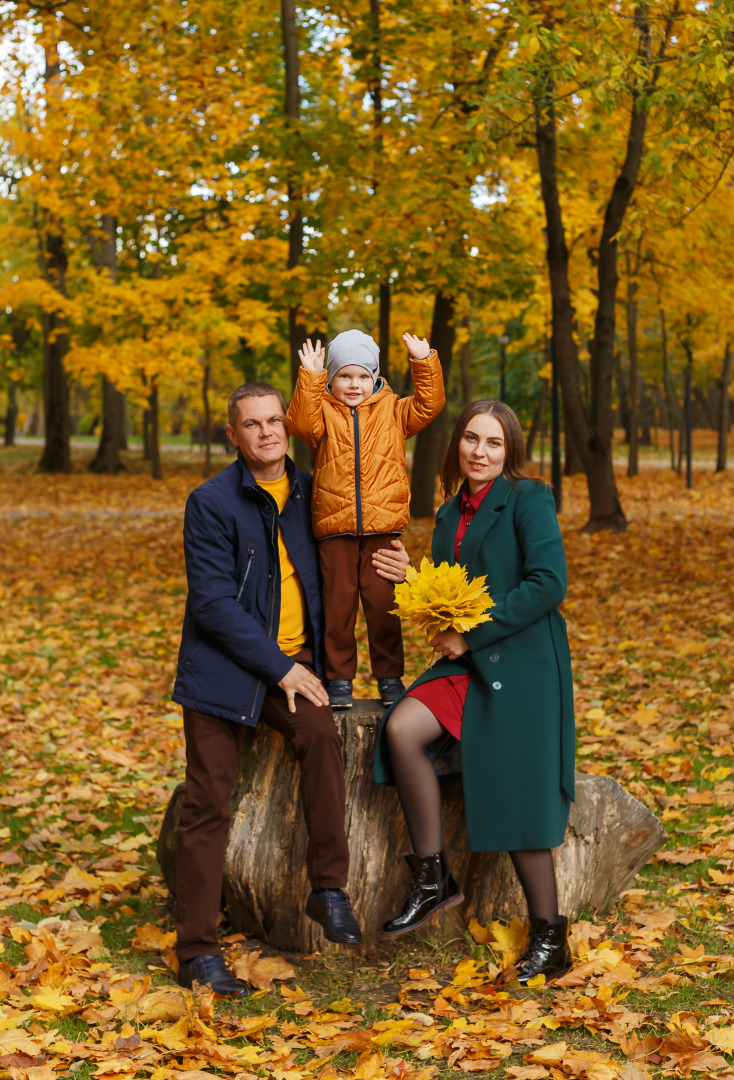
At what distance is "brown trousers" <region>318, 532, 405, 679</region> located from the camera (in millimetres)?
4180

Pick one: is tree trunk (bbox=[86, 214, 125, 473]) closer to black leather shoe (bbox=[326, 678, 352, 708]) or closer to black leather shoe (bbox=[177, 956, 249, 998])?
black leather shoe (bbox=[326, 678, 352, 708])

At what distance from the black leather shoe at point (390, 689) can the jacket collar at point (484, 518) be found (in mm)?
664

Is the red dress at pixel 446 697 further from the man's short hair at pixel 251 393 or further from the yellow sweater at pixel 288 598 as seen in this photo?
the man's short hair at pixel 251 393

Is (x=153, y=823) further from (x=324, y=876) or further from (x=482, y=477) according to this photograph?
(x=482, y=477)

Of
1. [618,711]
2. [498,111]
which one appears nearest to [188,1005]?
[618,711]

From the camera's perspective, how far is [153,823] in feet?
18.9

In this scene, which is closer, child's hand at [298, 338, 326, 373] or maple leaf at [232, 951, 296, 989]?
maple leaf at [232, 951, 296, 989]

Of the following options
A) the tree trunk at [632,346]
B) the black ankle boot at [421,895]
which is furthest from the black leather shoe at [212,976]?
the tree trunk at [632,346]

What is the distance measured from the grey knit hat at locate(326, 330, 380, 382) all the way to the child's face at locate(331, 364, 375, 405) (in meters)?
0.02

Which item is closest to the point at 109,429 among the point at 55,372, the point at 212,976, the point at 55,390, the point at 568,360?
the point at 55,390

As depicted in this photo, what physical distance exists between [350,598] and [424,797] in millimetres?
866

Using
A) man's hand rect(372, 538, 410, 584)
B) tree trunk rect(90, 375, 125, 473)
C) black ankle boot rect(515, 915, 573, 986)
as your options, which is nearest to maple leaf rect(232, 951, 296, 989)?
black ankle boot rect(515, 915, 573, 986)

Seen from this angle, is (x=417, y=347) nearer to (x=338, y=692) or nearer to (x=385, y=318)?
(x=338, y=692)

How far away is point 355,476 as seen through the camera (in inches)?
164
